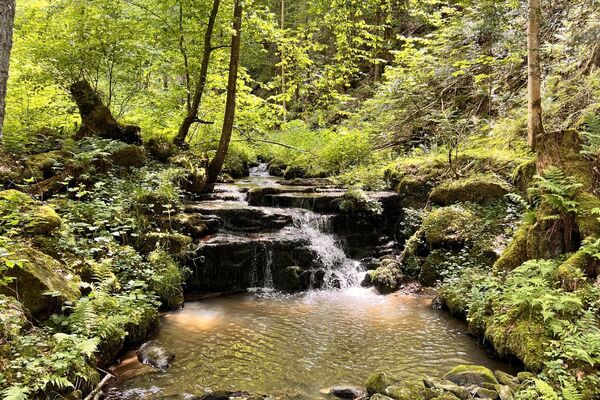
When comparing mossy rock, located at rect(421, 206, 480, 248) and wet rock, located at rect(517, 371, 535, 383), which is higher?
mossy rock, located at rect(421, 206, 480, 248)

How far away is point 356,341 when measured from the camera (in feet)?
20.8

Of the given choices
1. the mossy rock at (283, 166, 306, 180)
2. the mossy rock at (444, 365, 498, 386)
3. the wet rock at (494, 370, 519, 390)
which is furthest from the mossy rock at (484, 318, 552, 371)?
the mossy rock at (283, 166, 306, 180)

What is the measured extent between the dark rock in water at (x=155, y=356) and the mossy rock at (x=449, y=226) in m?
6.12

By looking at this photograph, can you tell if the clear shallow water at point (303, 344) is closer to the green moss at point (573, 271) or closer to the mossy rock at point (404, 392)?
the mossy rock at point (404, 392)

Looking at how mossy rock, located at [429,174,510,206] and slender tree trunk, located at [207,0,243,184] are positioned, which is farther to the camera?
slender tree trunk, located at [207,0,243,184]

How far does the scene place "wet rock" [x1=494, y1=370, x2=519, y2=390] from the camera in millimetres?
4621

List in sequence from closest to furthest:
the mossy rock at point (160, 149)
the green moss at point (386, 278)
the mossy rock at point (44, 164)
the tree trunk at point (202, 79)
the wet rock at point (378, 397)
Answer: the wet rock at point (378, 397) < the mossy rock at point (44, 164) < the green moss at point (386, 278) < the mossy rock at point (160, 149) < the tree trunk at point (202, 79)

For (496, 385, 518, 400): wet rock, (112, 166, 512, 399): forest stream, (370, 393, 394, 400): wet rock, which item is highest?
(370, 393, 394, 400): wet rock

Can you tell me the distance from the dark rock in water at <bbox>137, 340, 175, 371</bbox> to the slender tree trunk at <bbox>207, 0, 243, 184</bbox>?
24.0ft

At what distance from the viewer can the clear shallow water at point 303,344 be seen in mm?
5125

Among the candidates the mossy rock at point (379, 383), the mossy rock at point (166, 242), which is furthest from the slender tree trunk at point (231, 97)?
the mossy rock at point (379, 383)

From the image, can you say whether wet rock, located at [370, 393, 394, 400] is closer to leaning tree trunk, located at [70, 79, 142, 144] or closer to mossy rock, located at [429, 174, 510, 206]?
mossy rock, located at [429, 174, 510, 206]

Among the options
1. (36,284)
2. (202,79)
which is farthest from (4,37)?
(202,79)

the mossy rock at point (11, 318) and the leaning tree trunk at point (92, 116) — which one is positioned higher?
the leaning tree trunk at point (92, 116)
